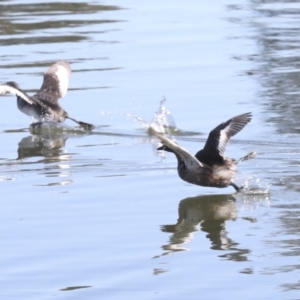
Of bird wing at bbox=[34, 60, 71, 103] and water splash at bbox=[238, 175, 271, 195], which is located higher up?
bird wing at bbox=[34, 60, 71, 103]

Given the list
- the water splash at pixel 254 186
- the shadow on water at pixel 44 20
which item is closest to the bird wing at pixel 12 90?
the water splash at pixel 254 186

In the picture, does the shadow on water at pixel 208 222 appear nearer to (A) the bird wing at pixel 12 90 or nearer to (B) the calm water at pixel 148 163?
(B) the calm water at pixel 148 163

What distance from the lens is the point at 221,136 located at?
8805 mm

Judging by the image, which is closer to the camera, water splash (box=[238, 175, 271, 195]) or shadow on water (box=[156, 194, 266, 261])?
shadow on water (box=[156, 194, 266, 261])

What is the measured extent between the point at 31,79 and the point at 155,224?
6.53 m

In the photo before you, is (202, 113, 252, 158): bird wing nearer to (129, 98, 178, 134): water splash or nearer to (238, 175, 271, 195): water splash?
(238, 175, 271, 195): water splash

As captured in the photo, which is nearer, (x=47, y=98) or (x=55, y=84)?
(x=47, y=98)

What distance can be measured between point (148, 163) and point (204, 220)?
1689mm

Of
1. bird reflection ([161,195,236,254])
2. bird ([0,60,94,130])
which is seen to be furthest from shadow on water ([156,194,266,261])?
bird ([0,60,94,130])

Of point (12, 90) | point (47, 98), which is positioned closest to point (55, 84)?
point (47, 98)

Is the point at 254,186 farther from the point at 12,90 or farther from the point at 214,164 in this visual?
the point at 12,90

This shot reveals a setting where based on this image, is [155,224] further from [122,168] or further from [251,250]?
[122,168]

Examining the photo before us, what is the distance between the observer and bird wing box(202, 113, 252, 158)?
8.79 m

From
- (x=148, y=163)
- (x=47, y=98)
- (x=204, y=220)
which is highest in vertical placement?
(x=47, y=98)
